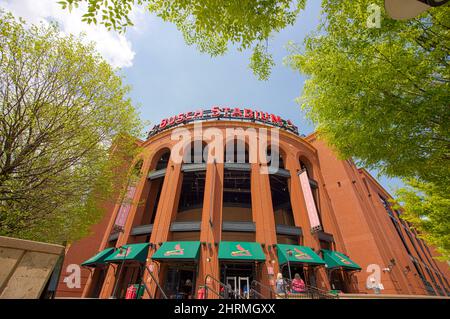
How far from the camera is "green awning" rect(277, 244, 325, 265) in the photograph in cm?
1410

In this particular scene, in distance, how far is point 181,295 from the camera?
1498cm

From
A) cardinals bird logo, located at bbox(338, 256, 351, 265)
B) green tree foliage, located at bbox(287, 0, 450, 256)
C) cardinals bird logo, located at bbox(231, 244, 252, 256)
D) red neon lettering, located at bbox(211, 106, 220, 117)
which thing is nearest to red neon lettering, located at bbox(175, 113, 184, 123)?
red neon lettering, located at bbox(211, 106, 220, 117)

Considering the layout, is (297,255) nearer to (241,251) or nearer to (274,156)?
(241,251)

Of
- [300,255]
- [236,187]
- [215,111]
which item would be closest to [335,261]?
[300,255]

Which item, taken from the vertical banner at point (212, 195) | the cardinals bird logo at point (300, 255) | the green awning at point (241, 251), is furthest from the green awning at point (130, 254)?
the cardinals bird logo at point (300, 255)

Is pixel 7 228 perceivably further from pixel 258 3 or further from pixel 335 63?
pixel 335 63

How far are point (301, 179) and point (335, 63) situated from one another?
49.0ft

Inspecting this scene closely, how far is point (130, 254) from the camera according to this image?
49.6 ft

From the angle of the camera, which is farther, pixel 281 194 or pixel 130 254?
pixel 281 194

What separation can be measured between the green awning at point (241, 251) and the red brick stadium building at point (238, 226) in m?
0.07

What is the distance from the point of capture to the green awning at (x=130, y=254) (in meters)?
14.7

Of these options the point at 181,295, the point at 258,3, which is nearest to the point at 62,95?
the point at 258,3

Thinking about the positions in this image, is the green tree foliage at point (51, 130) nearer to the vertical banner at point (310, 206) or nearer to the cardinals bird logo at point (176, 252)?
the cardinals bird logo at point (176, 252)

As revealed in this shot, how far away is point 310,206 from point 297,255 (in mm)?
4720
